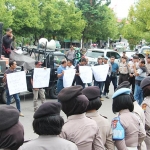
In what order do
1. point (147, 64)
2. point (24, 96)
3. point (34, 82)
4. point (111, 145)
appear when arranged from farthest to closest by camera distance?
point (24, 96) → point (147, 64) → point (34, 82) → point (111, 145)

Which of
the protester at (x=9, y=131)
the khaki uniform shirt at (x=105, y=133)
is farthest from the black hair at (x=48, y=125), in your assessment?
the khaki uniform shirt at (x=105, y=133)

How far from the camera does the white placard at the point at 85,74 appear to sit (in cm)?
1002

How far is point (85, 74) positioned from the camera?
1012cm

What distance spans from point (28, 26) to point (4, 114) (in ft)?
79.2

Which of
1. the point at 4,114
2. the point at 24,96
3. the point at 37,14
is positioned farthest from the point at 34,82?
the point at 37,14

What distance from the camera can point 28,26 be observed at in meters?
25.6

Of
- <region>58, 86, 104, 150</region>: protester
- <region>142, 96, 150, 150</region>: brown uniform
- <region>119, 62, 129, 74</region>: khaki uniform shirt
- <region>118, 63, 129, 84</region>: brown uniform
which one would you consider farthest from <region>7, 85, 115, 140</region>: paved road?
<region>58, 86, 104, 150</region>: protester

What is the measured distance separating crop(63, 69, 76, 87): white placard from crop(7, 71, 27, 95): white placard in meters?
1.53

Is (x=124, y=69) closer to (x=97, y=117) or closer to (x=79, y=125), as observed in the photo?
(x=97, y=117)

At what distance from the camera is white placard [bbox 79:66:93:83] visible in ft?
32.9

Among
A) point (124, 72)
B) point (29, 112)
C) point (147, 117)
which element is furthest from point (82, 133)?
point (124, 72)

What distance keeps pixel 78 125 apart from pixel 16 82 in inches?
214

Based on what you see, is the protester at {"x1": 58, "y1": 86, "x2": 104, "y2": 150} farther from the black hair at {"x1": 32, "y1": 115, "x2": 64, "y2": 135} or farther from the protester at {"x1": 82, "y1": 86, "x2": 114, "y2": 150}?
the black hair at {"x1": 32, "y1": 115, "x2": 64, "y2": 135}

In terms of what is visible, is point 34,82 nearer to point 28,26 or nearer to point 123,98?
point 123,98
